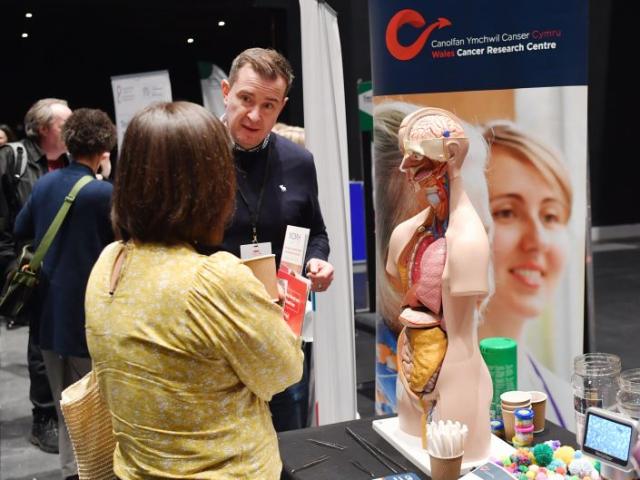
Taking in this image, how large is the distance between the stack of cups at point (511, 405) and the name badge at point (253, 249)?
0.79 meters

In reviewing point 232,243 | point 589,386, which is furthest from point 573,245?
point 232,243

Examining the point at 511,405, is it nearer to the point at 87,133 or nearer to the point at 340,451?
the point at 340,451

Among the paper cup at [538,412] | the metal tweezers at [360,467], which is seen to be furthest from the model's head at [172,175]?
the paper cup at [538,412]

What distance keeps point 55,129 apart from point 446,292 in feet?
8.01

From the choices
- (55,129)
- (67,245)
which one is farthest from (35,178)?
(67,245)

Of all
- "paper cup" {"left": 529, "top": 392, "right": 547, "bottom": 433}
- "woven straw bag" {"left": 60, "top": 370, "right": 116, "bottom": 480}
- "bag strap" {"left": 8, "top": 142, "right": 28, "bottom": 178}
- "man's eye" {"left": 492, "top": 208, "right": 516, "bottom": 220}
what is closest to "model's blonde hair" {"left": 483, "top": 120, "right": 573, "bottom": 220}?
"man's eye" {"left": 492, "top": 208, "right": 516, "bottom": 220}

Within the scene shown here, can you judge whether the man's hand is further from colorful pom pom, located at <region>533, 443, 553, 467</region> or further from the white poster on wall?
the white poster on wall

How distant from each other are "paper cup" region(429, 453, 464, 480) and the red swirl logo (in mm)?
1734

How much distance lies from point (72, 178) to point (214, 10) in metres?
3.37

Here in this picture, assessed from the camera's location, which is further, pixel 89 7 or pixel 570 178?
pixel 89 7

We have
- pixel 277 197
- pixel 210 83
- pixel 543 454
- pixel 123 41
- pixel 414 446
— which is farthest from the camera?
pixel 210 83

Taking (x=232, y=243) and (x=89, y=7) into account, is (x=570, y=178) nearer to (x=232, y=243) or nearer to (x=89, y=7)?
(x=232, y=243)

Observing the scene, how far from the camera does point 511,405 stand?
1.94 meters

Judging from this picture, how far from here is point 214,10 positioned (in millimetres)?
5828
